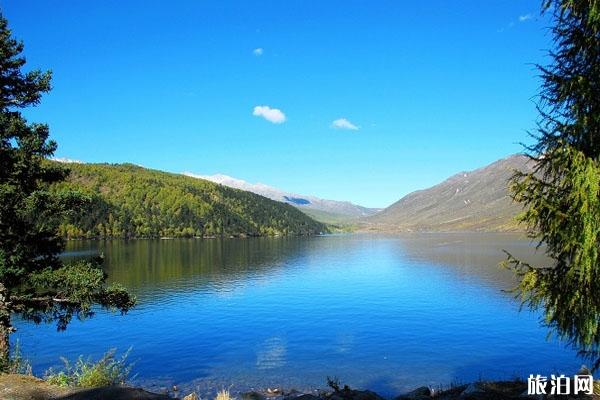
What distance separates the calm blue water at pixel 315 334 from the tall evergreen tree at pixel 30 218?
1620cm

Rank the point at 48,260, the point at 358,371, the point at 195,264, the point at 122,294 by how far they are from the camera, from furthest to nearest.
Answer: the point at 195,264, the point at 358,371, the point at 122,294, the point at 48,260

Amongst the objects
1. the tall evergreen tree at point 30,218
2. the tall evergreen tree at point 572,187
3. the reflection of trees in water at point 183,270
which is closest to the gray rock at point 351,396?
the tall evergreen tree at point 572,187

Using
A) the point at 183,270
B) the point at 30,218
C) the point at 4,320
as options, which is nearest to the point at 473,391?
the point at 4,320

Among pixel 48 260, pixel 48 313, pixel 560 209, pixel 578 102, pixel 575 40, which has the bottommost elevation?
pixel 48 313

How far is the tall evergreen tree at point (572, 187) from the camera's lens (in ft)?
46.4

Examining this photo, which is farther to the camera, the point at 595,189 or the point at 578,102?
the point at 578,102

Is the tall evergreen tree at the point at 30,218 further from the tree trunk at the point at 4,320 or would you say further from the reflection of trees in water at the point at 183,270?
the reflection of trees in water at the point at 183,270

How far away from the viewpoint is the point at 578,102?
15.3 meters

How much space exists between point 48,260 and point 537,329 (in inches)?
2063

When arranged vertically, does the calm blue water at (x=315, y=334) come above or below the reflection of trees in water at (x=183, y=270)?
below

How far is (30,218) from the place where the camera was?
81.8 ft

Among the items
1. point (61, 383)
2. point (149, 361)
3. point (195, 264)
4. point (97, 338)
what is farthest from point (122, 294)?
point (195, 264)

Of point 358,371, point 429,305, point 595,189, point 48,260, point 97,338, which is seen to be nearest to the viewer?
point 595,189

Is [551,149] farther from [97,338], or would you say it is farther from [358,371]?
[97,338]
